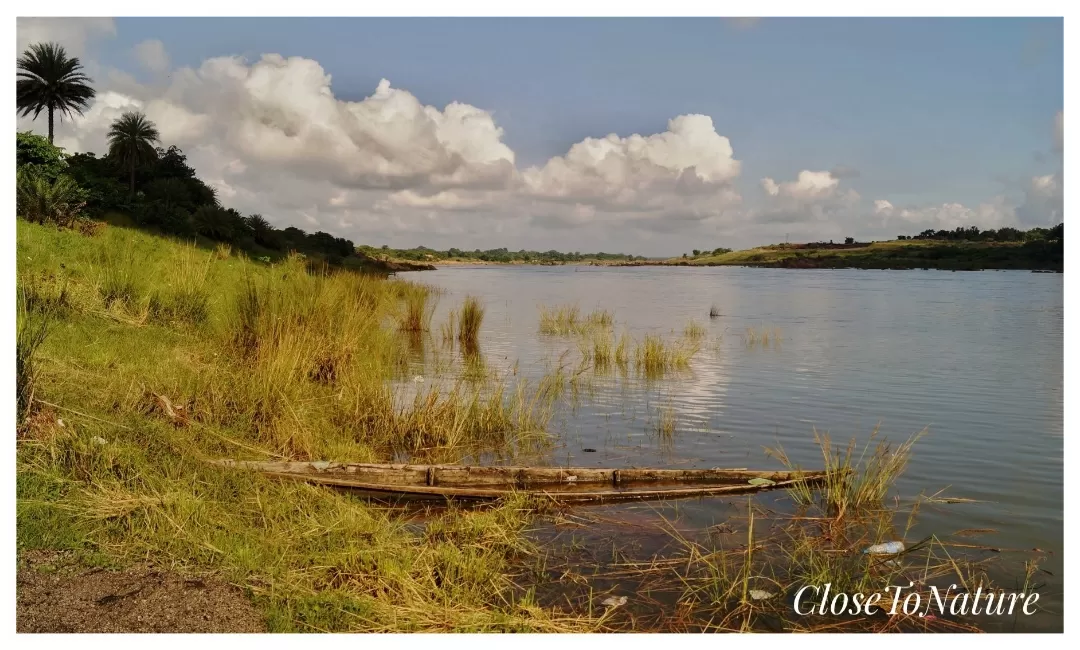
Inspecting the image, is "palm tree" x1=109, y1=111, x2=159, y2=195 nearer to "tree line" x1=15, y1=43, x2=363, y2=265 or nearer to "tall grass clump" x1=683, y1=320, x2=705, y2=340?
"tree line" x1=15, y1=43, x2=363, y2=265

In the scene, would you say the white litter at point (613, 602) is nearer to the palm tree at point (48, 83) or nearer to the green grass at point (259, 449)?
the green grass at point (259, 449)

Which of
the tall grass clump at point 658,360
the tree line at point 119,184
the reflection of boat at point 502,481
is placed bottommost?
the reflection of boat at point 502,481

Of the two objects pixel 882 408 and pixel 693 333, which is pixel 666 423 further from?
pixel 693 333

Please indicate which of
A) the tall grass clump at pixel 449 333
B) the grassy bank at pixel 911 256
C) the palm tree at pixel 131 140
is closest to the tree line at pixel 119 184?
the palm tree at pixel 131 140

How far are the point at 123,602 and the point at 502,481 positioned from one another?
378 cm

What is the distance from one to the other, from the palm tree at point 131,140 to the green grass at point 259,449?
27753mm

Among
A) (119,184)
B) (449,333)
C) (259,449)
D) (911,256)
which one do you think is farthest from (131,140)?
(911,256)

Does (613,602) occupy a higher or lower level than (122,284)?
lower

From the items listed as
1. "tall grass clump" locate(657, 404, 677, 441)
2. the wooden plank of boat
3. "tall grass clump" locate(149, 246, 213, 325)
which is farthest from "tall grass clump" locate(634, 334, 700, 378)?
"tall grass clump" locate(149, 246, 213, 325)

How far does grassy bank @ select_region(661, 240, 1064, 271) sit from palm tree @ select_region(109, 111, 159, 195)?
1863 inches

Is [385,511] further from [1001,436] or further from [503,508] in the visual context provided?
[1001,436]

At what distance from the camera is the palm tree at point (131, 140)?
3891cm

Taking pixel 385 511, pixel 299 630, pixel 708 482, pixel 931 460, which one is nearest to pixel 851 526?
pixel 708 482

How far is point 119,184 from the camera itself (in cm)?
3575
